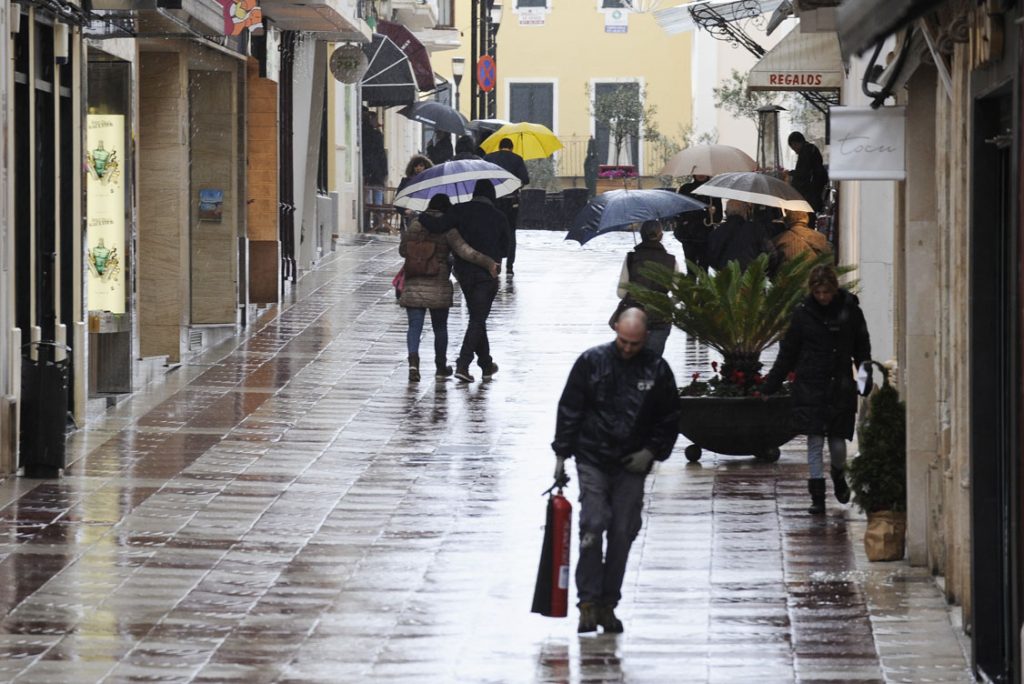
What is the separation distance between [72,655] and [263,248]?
52.7 feet

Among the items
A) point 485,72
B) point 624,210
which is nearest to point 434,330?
point 624,210

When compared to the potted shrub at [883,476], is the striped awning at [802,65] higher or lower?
higher

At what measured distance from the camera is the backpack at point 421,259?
18719 millimetres

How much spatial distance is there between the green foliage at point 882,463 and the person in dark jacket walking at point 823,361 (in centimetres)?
114

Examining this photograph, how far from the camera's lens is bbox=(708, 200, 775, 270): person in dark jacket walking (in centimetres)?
2158

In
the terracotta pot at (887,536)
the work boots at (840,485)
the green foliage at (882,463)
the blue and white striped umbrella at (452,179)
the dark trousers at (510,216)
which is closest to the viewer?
the terracotta pot at (887,536)

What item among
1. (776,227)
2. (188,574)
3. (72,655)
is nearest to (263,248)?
(776,227)

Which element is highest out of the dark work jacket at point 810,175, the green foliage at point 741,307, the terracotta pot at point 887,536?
the dark work jacket at point 810,175

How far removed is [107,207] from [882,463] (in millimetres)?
9328

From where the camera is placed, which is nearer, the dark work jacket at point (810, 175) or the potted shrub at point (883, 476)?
the potted shrub at point (883, 476)

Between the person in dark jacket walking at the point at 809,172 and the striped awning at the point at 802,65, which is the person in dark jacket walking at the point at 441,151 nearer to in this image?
the person in dark jacket walking at the point at 809,172

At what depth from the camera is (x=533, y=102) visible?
194 ft

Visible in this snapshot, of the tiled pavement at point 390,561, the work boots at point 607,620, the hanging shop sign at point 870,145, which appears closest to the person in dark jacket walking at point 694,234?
the tiled pavement at point 390,561

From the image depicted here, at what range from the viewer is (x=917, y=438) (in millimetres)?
11266
